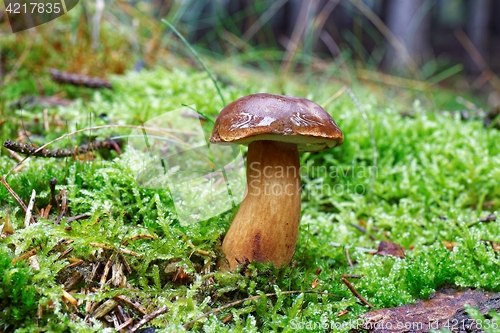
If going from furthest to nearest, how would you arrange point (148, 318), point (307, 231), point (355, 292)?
1. point (307, 231)
2. point (355, 292)
3. point (148, 318)

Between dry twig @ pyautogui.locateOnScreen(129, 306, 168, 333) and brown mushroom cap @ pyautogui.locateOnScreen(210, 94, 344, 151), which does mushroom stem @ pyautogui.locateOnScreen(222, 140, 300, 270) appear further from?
dry twig @ pyautogui.locateOnScreen(129, 306, 168, 333)

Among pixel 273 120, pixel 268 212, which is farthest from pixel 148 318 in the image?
pixel 273 120

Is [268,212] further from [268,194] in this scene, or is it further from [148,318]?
[148,318]

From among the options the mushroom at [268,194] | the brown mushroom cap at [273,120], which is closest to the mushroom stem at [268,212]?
the mushroom at [268,194]

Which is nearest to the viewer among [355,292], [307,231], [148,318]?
Result: [148,318]

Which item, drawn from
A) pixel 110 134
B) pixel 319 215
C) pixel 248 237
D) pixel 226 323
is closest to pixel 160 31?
pixel 110 134

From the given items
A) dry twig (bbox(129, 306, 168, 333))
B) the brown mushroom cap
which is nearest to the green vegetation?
dry twig (bbox(129, 306, 168, 333))
